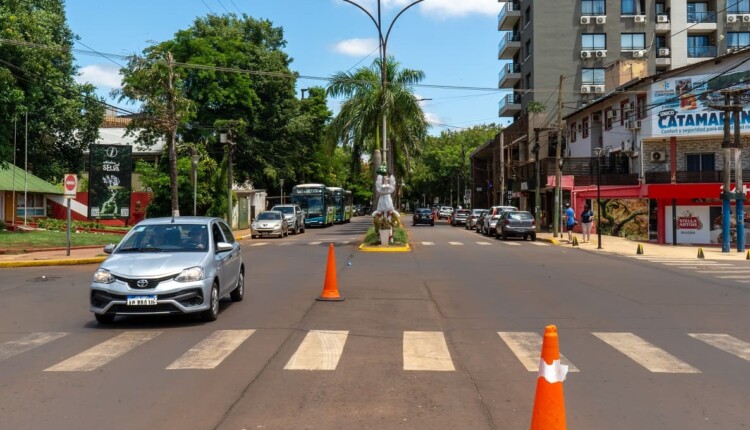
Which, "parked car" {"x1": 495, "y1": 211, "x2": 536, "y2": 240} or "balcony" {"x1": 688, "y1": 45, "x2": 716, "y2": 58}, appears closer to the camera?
"parked car" {"x1": 495, "y1": 211, "x2": 536, "y2": 240}

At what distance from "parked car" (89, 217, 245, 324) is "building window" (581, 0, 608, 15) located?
52082mm

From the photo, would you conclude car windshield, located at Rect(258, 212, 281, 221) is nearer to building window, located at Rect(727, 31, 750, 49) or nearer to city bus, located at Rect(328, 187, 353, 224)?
city bus, located at Rect(328, 187, 353, 224)

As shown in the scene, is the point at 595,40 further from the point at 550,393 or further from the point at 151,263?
the point at 550,393

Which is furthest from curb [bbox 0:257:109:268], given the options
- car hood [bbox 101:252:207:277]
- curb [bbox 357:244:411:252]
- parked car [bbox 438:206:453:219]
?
parked car [bbox 438:206:453:219]

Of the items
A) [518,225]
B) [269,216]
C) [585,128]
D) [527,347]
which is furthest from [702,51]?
[527,347]

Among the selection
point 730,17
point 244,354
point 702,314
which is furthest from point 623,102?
point 244,354

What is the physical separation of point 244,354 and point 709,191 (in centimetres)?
2866

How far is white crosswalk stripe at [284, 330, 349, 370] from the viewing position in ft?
23.8

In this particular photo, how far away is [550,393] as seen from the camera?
12.9ft

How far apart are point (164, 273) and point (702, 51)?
56.5 metres

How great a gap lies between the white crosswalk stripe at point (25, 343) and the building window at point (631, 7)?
5587 cm

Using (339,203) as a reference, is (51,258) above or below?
below

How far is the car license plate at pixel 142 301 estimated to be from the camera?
912cm

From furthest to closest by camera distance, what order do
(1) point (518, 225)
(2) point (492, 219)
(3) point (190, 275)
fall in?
(2) point (492, 219) → (1) point (518, 225) → (3) point (190, 275)
